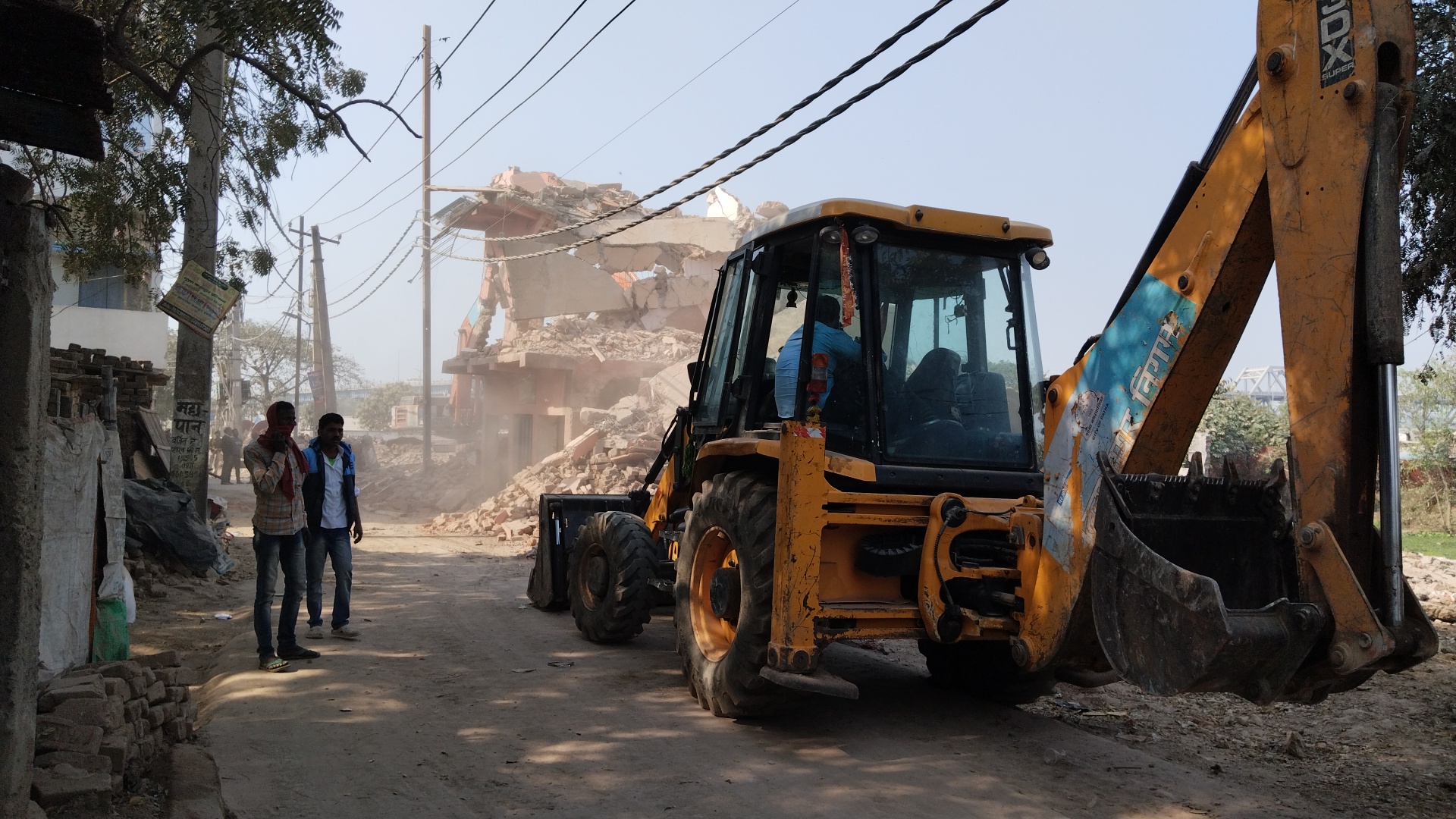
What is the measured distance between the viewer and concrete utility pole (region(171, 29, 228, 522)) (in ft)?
34.6

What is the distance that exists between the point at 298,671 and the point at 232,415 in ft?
120

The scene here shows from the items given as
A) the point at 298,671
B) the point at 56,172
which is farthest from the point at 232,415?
the point at 298,671

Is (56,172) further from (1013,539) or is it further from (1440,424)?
(1440,424)

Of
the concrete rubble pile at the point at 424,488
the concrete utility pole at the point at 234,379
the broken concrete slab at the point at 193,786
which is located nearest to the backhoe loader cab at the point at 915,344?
the broken concrete slab at the point at 193,786

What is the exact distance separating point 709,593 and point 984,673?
179 centimetres

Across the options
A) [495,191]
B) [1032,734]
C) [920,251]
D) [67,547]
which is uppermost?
[495,191]

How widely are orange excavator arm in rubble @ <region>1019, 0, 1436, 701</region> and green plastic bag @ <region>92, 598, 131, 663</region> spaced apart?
5.70 m

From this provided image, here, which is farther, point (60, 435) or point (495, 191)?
point (495, 191)

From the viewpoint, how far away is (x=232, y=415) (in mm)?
39406

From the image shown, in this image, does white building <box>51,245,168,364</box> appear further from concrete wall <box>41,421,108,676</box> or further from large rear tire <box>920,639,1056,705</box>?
large rear tire <box>920,639,1056,705</box>

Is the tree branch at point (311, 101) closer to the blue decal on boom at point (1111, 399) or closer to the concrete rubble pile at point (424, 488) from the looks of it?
the blue decal on boom at point (1111, 399)

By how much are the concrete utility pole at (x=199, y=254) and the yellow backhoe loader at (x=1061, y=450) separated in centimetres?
587

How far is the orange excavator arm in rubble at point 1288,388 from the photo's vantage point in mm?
3070

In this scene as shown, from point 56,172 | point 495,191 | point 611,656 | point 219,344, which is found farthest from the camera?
point 219,344
